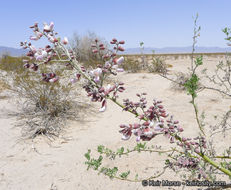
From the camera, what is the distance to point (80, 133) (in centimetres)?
398

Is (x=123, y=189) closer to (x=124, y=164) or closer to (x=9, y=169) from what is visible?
(x=124, y=164)

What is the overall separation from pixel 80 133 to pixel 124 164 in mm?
1444

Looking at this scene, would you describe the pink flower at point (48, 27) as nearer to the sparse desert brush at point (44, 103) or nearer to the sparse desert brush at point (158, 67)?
the sparse desert brush at point (158, 67)

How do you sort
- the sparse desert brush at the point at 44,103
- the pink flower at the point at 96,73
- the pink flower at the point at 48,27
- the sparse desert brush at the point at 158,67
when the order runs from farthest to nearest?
the sparse desert brush at the point at 44,103 → the sparse desert brush at the point at 158,67 → the pink flower at the point at 48,27 → the pink flower at the point at 96,73

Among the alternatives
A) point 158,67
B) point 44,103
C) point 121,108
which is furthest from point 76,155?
point 121,108

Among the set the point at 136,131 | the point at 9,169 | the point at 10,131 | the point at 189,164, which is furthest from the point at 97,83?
the point at 10,131

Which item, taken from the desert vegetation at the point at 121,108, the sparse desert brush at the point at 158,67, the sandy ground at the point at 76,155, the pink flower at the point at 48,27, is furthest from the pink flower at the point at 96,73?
the sandy ground at the point at 76,155

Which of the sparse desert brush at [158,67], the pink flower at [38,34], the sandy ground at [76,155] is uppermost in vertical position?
the pink flower at [38,34]

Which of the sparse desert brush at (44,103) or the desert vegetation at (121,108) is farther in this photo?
the sparse desert brush at (44,103)

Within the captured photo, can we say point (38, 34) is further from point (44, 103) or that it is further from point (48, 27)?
point (44, 103)

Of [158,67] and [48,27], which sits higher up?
[48,27]

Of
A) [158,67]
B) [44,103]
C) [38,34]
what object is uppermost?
[38,34]

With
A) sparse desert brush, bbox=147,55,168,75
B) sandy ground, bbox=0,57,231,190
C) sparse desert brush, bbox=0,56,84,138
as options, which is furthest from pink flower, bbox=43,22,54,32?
sparse desert brush, bbox=0,56,84,138

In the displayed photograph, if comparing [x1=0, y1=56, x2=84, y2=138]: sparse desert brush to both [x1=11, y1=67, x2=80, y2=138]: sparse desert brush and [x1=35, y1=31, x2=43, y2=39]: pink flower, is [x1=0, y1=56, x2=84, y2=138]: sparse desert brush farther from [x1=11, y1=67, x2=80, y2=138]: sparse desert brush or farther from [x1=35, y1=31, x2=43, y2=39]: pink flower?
[x1=35, y1=31, x2=43, y2=39]: pink flower
